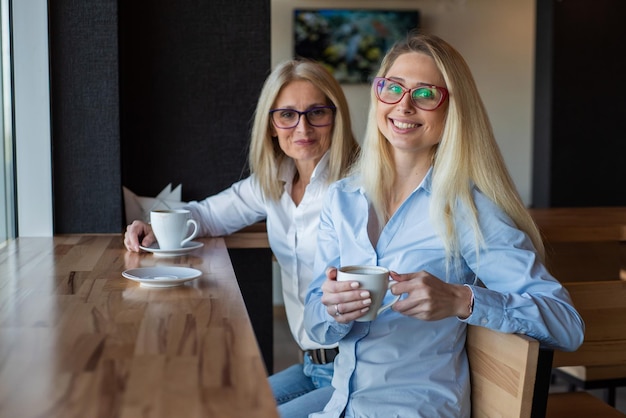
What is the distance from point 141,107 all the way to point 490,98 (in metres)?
4.69

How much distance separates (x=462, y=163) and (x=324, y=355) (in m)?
0.63

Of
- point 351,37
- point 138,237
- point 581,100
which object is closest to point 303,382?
point 138,237

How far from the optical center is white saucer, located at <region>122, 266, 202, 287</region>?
1508mm

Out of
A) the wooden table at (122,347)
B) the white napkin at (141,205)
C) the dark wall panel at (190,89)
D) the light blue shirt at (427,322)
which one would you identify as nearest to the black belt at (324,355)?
the light blue shirt at (427,322)

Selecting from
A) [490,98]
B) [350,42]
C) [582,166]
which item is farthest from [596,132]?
[350,42]

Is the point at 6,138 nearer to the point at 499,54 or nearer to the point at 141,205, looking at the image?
the point at 141,205

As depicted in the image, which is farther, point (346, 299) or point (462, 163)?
point (462, 163)

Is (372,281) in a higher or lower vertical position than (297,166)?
lower

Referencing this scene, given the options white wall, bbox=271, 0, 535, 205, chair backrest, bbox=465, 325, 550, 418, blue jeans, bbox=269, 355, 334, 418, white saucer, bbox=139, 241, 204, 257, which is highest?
white wall, bbox=271, 0, 535, 205

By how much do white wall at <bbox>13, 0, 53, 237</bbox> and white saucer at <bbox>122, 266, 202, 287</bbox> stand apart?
0.82 meters

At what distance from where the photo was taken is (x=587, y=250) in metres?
3.27

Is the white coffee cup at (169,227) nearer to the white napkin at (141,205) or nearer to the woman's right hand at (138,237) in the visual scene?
the woman's right hand at (138,237)

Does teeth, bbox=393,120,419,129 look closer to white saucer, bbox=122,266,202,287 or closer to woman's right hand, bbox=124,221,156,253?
white saucer, bbox=122,266,202,287

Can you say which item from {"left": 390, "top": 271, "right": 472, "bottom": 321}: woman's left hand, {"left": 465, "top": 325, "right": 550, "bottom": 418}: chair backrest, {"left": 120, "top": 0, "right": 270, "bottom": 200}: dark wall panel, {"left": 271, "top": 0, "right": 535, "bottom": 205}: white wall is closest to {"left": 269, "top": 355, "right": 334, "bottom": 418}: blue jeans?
{"left": 465, "top": 325, "right": 550, "bottom": 418}: chair backrest
